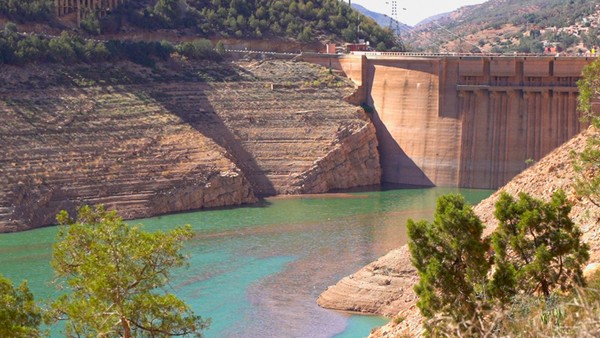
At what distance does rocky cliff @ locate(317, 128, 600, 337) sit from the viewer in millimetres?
21281

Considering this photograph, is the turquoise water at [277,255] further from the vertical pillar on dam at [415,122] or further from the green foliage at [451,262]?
the green foliage at [451,262]

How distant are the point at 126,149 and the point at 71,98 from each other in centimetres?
375

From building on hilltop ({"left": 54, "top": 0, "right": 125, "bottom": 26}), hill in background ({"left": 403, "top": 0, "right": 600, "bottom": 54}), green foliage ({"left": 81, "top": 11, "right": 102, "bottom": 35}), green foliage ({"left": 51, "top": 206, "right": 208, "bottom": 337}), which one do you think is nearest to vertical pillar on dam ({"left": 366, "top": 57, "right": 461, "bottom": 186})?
green foliage ({"left": 81, "top": 11, "right": 102, "bottom": 35})

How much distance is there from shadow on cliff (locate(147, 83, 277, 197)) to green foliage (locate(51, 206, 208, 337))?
118ft

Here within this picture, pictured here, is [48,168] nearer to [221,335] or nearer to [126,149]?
[126,149]

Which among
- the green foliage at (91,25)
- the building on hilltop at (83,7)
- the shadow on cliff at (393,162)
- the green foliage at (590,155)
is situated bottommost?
the shadow on cliff at (393,162)

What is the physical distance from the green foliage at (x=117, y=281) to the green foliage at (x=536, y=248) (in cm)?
472

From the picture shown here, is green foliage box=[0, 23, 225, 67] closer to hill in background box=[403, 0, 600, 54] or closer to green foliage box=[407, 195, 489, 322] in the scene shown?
green foliage box=[407, 195, 489, 322]

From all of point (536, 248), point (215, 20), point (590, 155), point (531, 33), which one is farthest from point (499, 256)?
point (531, 33)

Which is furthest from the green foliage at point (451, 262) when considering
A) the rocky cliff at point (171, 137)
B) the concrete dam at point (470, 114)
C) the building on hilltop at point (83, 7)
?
the building on hilltop at point (83, 7)

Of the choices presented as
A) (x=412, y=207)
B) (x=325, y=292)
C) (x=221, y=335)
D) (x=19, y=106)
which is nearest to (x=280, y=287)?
(x=325, y=292)

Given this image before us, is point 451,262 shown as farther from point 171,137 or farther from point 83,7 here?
point 83,7

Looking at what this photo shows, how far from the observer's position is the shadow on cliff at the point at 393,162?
56.8 m

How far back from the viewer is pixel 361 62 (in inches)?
2356
